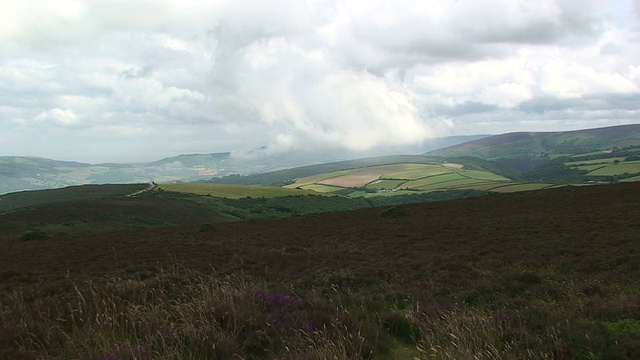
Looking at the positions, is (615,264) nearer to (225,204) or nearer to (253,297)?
(253,297)

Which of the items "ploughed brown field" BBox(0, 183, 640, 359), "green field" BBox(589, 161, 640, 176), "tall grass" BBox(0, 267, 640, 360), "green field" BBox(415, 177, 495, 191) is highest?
"tall grass" BBox(0, 267, 640, 360)

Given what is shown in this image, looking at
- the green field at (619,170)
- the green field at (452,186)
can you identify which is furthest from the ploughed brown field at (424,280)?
the green field at (619,170)

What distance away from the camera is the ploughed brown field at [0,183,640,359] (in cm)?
536

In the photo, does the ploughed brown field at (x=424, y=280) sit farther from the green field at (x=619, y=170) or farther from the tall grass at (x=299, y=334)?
the green field at (x=619, y=170)

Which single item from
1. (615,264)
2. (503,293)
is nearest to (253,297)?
(503,293)

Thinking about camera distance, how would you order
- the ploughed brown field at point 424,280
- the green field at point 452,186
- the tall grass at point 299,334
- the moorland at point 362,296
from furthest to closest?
the green field at point 452,186 → the ploughed brown field at point 424,280 → the moorland at point 362,296 → the tall grass at point 299,334

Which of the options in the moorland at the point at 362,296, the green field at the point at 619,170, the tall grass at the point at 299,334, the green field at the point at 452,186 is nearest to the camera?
the tall grass at the point at 299,334

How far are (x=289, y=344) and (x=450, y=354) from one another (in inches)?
90.2

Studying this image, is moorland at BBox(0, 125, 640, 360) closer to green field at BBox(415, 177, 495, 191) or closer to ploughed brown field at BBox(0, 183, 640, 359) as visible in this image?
ploughed brown field at BBox(0, 183, 640, 359)

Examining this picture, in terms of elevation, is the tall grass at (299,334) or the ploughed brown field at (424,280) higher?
the tall grass at (299,334)

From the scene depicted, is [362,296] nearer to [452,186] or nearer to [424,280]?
[424,280]

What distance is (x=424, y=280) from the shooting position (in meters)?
13.1

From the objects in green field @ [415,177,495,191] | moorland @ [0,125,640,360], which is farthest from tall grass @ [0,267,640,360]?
green field @ [415,177,495,191]

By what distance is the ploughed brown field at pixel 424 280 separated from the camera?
5359 mm
